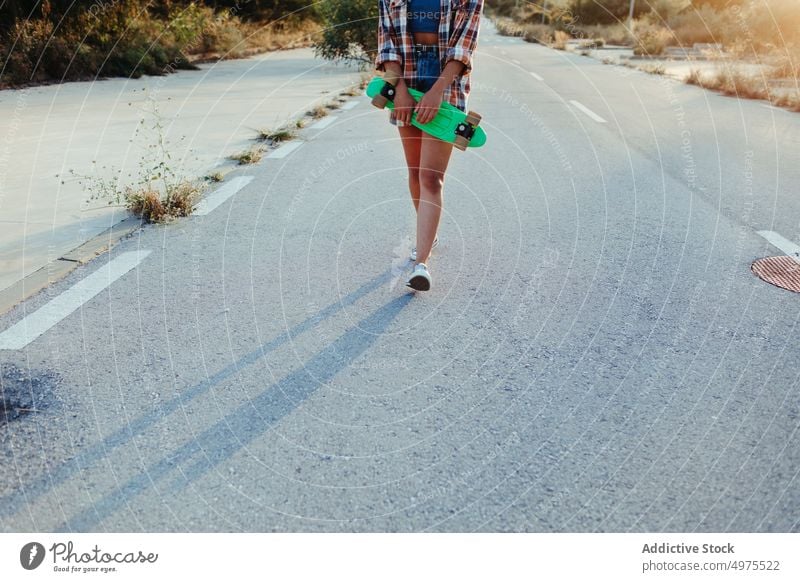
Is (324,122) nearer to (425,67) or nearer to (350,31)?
(425,67)

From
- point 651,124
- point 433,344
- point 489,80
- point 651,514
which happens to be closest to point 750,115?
point 651,124

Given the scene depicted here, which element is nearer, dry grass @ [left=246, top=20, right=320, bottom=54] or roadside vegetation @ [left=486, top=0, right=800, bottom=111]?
roadside vegetation @ [left=486, top=0, right=800, bottom=111]

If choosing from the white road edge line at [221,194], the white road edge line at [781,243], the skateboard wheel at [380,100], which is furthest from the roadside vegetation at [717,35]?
the skateboard wheel at [380,100]

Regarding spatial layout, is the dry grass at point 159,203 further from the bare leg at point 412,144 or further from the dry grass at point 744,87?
the dry grass at point 744,87

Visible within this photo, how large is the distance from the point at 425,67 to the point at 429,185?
610mm

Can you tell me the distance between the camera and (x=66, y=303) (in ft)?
12.6

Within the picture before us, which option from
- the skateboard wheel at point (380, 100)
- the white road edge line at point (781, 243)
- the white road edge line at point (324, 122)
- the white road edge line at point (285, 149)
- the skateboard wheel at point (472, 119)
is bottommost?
the white road edge line at point (324, 122)

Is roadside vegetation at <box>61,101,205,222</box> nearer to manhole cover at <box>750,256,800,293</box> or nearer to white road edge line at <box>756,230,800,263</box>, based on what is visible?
manhole cover at <box>750,256,800,293</box>

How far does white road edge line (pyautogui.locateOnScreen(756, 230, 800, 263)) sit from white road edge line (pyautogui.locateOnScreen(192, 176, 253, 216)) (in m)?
4.04

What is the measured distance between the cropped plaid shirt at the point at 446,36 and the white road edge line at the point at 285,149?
4.07 metres

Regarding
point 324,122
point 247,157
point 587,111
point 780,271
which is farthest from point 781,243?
point 587,111

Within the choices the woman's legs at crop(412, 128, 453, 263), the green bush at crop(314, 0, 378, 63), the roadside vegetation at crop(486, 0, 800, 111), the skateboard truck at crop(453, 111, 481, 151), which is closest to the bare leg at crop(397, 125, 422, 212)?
the woman's legs at crop(412, 128, 453, 263)

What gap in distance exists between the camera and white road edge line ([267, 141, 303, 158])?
7.68 meters

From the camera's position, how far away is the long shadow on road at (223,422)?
2311mm
